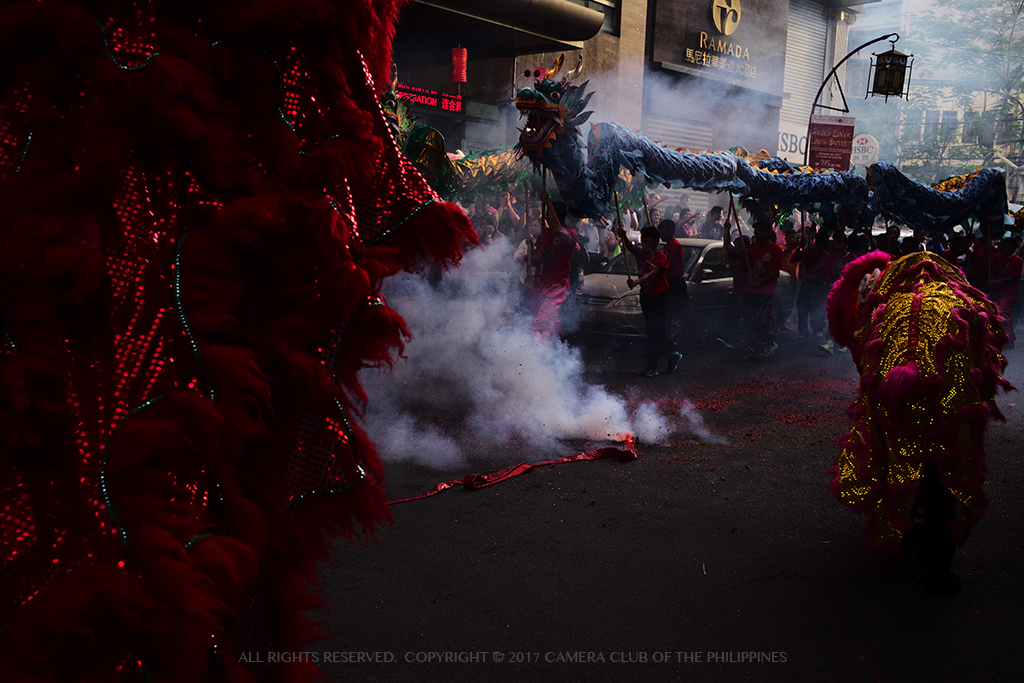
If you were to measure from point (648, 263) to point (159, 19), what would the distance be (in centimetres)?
916

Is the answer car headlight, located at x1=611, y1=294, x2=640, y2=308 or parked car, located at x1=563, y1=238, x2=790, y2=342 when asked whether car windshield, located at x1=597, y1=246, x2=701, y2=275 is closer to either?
parked car, located at x1=563, y1=238, x2=790, y2=342

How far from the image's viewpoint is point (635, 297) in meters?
11.5

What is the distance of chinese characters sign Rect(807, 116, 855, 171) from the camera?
51.1 feet

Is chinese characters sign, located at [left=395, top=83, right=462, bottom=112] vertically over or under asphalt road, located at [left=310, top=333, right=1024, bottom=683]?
over

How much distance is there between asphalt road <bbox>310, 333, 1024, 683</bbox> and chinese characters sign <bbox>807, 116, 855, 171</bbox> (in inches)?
415

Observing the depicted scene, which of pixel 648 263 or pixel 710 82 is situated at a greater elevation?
pixel 710 82

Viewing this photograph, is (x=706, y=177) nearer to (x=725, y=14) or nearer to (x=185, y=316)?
(x=185, y=316)

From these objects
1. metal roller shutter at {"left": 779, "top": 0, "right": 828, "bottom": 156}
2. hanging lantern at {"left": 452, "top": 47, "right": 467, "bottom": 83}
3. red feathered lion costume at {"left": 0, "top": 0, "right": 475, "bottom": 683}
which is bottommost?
red feathered lion costume at {"left": 0, "top": 0, "right": 475, "bottom": 683}

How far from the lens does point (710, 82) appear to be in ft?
77.4

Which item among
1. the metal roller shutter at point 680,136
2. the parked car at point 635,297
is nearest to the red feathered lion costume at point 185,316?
the parked car at point 635,297

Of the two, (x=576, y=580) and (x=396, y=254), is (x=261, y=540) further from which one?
(x=576, y=580)

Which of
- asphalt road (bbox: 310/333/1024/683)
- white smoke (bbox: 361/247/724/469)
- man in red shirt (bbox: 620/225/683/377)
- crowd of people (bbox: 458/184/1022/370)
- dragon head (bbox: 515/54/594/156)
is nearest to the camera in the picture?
asphalt road (bbox: 310/333/1024/683)

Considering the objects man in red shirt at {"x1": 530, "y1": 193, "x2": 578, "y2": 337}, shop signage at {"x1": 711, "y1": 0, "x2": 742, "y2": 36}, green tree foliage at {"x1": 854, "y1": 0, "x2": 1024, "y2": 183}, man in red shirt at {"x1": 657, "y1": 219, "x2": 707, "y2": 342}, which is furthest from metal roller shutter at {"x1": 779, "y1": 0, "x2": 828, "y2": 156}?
man in red shirt at {"x1": 530, "y1": 193, "x2": 578, "y2": 337}

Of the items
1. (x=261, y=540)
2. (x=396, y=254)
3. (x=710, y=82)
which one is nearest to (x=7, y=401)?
(x=261, y=540)
